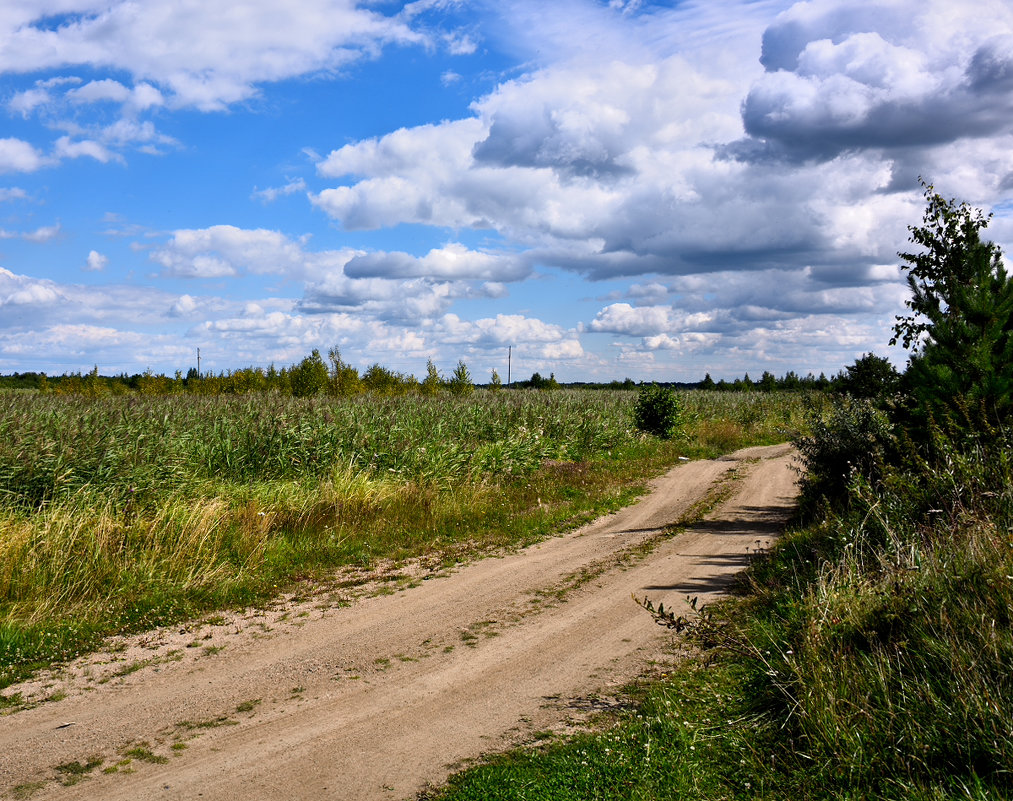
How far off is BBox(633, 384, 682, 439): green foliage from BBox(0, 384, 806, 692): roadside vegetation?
771cm

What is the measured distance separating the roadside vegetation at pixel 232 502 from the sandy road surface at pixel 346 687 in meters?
0.94

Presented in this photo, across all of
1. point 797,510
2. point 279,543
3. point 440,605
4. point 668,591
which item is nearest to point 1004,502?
point 668,591

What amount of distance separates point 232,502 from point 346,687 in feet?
20.7

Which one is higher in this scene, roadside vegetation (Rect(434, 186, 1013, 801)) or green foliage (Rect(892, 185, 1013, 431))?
green foliage (Rect(892, 185, 1013, 431))

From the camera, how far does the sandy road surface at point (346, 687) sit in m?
4.30

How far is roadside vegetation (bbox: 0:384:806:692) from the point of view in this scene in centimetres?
748

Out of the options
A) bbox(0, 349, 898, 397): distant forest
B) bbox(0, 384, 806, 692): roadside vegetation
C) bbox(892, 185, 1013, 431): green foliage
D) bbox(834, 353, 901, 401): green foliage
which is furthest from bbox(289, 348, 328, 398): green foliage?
bbox(892, 185, 1013, 431): green foliage

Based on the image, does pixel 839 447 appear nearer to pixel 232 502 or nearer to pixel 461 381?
pixel 232 502

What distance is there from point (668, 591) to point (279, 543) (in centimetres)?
531

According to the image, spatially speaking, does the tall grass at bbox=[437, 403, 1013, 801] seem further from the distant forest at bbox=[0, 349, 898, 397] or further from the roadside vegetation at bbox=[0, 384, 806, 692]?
the distant forest at bbox=[0, 349, 898, 397]

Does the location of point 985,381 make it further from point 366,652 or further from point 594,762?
point 366,652

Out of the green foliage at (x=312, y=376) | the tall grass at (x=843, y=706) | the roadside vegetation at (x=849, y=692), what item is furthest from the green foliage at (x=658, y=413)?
the tall grass at (x=843, y=706)

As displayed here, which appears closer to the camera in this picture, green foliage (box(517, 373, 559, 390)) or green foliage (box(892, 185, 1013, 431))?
green foliage (box(892, 185, 1013, 431))

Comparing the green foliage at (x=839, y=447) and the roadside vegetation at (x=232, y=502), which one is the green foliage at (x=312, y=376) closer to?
the roadside vegetation at (x=232, y=502)
